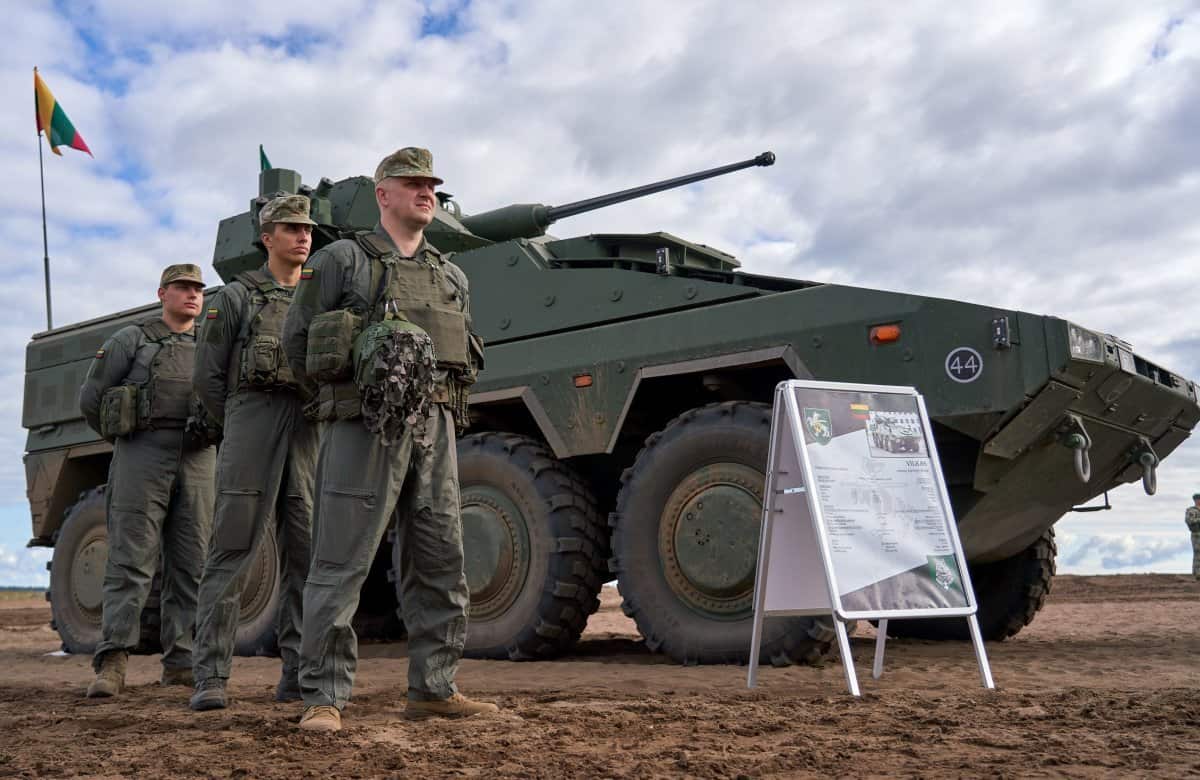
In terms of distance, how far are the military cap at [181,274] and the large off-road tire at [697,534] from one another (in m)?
2.58

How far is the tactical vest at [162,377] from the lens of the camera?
6035 millimetres

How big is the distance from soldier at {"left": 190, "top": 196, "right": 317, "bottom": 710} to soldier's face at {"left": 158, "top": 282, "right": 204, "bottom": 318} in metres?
1.18

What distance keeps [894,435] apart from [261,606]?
507 cm

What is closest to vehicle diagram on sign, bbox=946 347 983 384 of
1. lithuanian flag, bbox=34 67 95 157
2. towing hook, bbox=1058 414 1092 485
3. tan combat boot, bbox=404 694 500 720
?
towing hook, bbox=1058 414 1092 485

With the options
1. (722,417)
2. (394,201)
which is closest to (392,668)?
(722,417)

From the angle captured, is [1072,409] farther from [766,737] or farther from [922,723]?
[766,737]

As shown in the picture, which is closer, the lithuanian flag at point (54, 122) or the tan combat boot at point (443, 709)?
the tan combat boot at point (443, 709)

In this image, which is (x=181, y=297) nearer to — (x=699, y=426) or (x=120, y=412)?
(x=120, y=412)

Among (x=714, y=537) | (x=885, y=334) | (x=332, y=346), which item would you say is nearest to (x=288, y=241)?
(x=332, y=346)

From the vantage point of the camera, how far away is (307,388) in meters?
4.70

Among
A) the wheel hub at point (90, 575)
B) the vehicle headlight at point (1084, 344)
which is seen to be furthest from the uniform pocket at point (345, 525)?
the wheel hub at point (90, 575)

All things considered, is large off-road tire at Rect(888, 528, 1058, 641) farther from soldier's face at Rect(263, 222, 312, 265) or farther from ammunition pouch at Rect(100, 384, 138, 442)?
ammunition pouch at Rect(100, 384, 138, 442)

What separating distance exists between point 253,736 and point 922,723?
2190 millimetres

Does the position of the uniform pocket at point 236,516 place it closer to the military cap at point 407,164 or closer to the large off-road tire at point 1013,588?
the military cap at point 407,164
